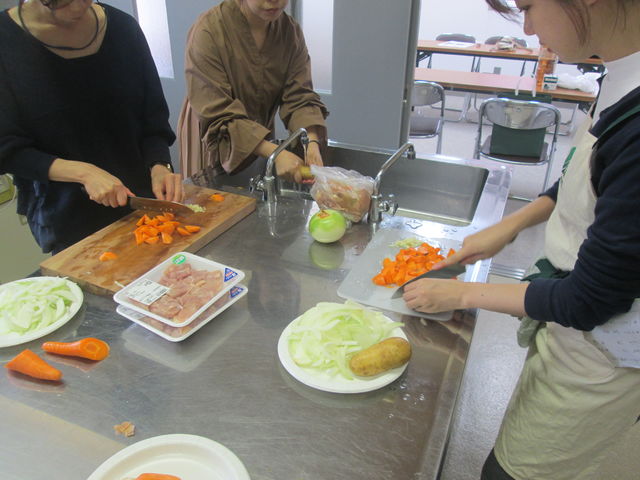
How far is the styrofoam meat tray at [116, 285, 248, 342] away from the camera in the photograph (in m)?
0.93

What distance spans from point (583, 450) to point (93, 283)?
118 cm

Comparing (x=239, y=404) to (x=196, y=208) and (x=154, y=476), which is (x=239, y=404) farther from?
(x=196, y=208)

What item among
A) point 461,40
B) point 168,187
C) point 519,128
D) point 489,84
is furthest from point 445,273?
point 461,40

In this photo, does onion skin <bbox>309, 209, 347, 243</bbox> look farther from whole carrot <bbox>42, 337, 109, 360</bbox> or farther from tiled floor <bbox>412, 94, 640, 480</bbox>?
tiled floor <bbox>412, 94, 640, 480</bbox>

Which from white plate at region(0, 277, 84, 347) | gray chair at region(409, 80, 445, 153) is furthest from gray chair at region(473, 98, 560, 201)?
white plate at region(0, 277, 84, 347)

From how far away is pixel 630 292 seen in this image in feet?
2.28

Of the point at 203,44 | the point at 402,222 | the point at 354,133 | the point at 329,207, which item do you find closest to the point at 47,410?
the point at 329,207

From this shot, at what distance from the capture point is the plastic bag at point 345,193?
4.60ft

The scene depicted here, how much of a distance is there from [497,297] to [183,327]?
64 centimetres

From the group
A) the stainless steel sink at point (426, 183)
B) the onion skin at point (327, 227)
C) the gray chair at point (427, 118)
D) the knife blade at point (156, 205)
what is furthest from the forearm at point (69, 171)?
the gray chair at point (427, 118)

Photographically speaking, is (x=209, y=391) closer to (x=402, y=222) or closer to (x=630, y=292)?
(x=630, y=292)

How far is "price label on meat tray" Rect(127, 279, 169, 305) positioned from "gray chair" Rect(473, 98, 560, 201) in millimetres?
3156

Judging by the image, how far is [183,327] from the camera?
0.95 m

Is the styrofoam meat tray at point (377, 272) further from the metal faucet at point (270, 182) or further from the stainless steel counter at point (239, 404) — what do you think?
the metal faucet at point (270, 182)
